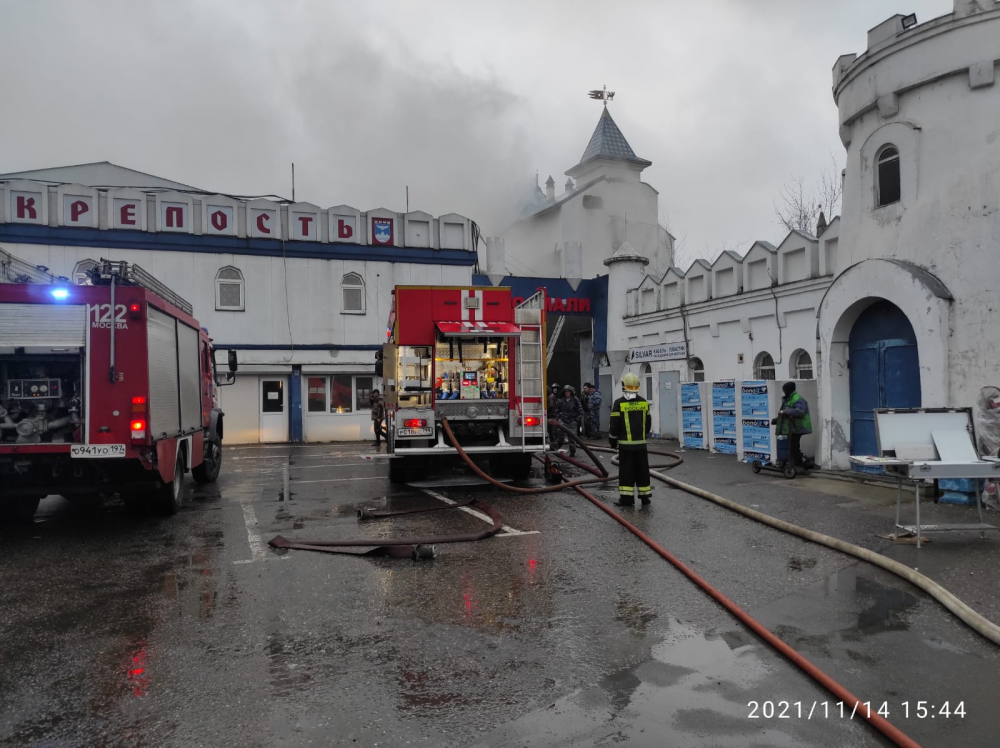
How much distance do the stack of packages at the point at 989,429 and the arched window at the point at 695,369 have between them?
9.92 m

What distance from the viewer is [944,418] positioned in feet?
24.9

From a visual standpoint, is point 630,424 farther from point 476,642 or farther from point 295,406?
point 295,406

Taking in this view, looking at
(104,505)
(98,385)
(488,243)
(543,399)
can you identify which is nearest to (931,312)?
(543,399)

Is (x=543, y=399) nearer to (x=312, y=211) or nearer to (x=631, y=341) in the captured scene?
(x=631, y=341)

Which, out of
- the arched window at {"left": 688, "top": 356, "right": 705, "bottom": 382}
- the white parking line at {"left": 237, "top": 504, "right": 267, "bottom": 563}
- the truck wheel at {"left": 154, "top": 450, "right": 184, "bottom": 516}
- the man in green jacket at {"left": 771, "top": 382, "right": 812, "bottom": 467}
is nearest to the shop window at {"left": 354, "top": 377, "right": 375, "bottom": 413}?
the arched window at {"left": 688, "top": 356, "right": 705, "bottom": 382}

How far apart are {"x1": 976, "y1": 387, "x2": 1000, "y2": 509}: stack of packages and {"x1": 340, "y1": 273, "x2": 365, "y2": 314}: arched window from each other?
18.9m

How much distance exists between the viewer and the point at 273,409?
77.8 ft

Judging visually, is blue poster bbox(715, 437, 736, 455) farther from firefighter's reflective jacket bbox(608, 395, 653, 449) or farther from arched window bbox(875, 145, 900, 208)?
firefighter's reflective jacket bbox(608, 395, 653, 449)

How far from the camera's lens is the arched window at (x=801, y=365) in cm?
1530

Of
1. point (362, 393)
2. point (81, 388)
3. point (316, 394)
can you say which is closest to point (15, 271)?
point (81, 388)

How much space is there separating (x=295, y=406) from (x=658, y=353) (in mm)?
11991

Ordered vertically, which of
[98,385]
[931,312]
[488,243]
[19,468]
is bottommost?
[19,468]

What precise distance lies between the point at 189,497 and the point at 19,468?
3663 mm
